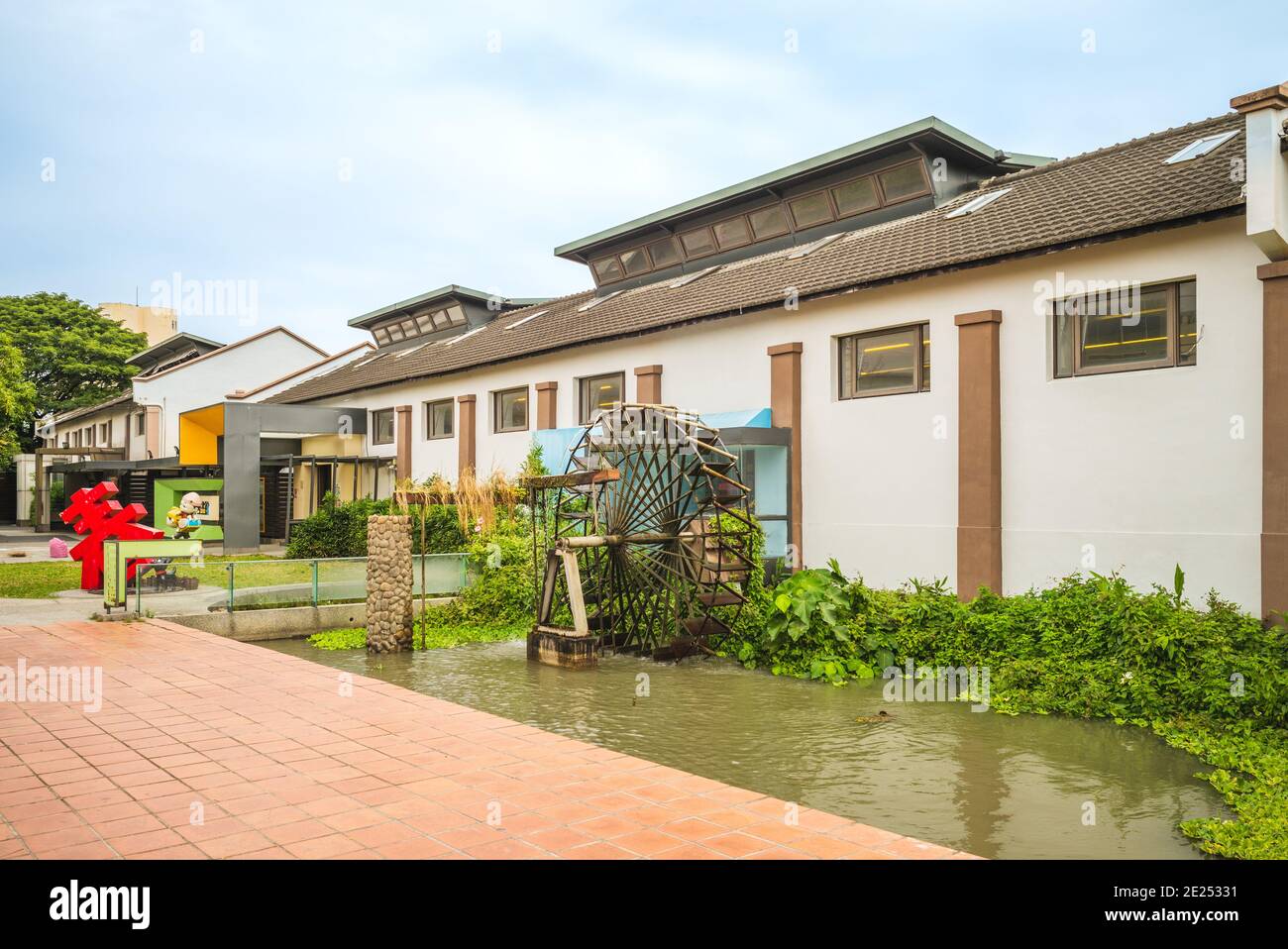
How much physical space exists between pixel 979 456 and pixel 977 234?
342 cm

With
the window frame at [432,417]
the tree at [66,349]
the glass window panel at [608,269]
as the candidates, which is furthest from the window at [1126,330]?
the tree at [66,349]

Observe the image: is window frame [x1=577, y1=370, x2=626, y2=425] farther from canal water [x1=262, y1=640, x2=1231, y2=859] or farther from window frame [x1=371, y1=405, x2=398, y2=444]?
canal water [x1=262, y1=640, x2=1231, y2=859]

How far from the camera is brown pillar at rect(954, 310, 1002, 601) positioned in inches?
502

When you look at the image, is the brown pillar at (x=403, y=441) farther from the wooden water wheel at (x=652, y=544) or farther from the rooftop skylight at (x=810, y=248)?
the wooden water wheel at (x=652, y=544)

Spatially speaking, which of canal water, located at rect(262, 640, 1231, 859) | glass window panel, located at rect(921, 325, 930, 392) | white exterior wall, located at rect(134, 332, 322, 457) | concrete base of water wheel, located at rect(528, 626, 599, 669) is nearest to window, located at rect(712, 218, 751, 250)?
glass window panel, located at rect(921, 325, 930, 392)

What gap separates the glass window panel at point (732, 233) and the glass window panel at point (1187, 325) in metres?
10.8

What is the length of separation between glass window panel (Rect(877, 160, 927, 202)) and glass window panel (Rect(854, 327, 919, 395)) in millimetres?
4541

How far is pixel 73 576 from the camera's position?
19422mm

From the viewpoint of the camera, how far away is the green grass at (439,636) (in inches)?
540

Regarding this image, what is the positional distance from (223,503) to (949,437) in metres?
19.4

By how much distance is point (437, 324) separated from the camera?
31.4 metres

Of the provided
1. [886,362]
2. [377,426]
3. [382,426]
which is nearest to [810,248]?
[886,362]

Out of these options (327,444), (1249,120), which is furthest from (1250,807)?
(327,444)

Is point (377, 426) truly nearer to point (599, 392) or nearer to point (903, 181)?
point (599, 392)
